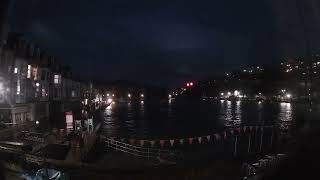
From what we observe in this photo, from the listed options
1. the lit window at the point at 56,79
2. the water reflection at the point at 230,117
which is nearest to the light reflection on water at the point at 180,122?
the water reflection at the point at 230,117

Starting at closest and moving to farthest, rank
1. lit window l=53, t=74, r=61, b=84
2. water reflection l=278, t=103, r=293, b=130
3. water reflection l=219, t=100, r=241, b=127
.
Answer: water reflection l=278, t=103, r=293, b=130
lit window l=53, t=74, r=61, b=84
water reflection l=219, t=100, r=241, b=127

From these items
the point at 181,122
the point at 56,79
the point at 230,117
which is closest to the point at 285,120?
the point at 230,117

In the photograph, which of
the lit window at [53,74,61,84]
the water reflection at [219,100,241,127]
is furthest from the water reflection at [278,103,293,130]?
the lit window at [53,74,61,84]

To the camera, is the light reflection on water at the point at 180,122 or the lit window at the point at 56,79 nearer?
the light reflection on water at the point at 180,122

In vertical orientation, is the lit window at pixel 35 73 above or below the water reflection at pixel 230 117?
above

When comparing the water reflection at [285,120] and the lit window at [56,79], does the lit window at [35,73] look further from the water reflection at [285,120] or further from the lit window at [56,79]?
the water reflection at [285,120]

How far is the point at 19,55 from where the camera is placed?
4538 centimetres

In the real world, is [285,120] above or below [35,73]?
below

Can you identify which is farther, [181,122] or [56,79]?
[181,122]

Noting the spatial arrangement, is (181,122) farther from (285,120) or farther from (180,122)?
(285,120)

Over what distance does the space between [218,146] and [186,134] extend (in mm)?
20165

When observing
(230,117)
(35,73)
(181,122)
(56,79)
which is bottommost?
(181,122)

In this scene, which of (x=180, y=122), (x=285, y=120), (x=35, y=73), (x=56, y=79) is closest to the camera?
(x=35, y=73)

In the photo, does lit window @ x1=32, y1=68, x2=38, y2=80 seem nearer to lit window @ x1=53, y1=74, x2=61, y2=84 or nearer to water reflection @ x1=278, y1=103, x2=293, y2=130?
lit window @ x1=53, y1=74, x2=61, y2=84
